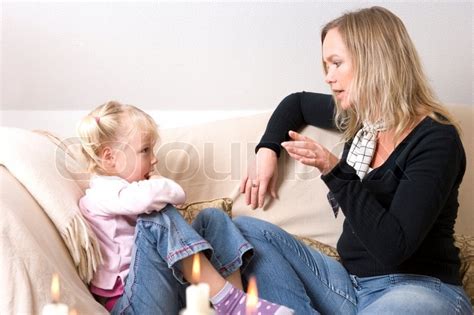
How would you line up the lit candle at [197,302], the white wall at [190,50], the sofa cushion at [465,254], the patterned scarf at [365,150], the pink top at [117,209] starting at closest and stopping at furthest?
the lit candle at [197,302], the pink top at [117,209], the patterned scarf at [365,150], the sofa cushion at [465,254], the white wall at [190,50]

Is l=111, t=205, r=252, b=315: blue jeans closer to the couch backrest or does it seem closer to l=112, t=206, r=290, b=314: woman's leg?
l=112, t=206, r=290, b=314: woman's leg

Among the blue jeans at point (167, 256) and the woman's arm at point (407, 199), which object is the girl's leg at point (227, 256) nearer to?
the blue jeans at point (167, 256)

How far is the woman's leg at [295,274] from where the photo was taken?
5.65 feet

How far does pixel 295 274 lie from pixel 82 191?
63 centimetres

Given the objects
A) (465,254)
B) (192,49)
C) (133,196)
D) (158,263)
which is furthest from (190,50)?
(465,254)

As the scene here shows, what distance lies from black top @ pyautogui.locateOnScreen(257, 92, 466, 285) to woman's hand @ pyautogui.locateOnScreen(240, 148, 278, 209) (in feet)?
1.16

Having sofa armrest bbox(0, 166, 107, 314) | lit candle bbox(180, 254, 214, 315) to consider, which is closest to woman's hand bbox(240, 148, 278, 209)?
sofa armrest bbox(0, 166, 107, 314)

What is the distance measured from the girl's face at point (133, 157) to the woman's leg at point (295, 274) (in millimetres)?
323

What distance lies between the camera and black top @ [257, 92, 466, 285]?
1.55m

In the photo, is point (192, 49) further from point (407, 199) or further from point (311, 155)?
point (407, 199)

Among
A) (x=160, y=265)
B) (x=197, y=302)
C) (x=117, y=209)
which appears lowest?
(x=160, y=265)

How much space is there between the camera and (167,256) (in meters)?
1.65

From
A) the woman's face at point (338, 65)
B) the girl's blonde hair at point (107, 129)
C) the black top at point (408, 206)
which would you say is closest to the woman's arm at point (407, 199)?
the black top at point (408, 206)

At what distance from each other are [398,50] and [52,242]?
3.24 ft
